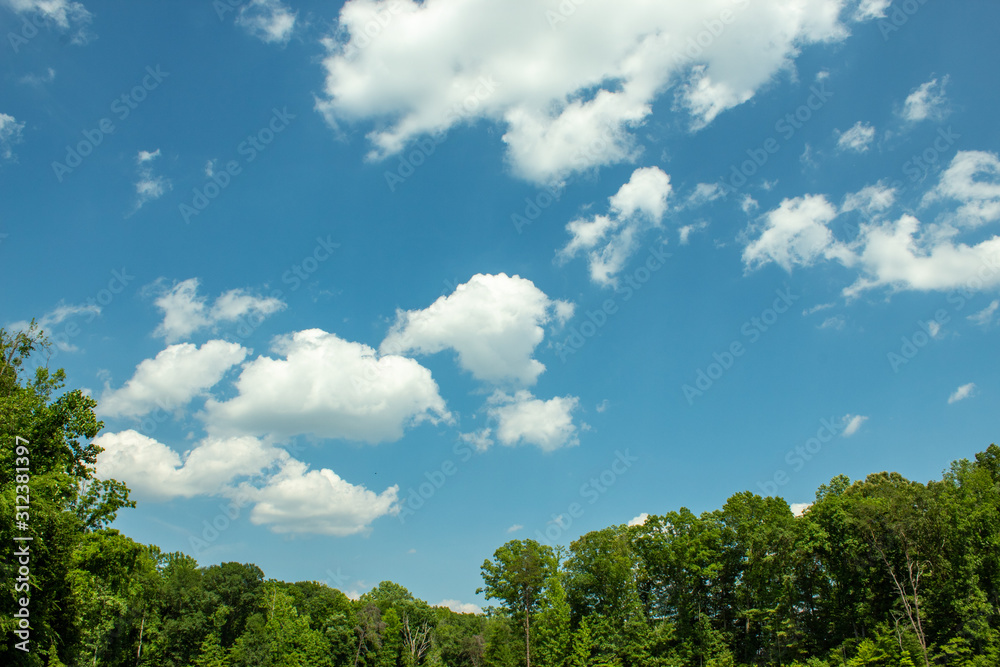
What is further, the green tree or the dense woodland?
the green tree

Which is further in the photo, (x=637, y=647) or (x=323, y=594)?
(x=323, y=594)

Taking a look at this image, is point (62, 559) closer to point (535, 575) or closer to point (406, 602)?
point (535, 575)

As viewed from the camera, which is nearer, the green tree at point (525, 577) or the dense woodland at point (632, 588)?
the dense woodland at point (632, 588)

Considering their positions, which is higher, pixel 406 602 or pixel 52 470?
pixel 52 470

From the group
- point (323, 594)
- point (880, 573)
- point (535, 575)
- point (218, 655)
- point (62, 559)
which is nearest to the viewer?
point (62, 559)

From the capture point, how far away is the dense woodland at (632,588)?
2358 centimetres

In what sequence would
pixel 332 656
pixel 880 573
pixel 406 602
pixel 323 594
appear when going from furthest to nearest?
pixel 323 594 < pixel 406 602 < pixel 332 656 < pixel 880 573

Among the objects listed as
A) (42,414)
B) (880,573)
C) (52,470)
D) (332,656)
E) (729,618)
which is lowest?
(332,656)

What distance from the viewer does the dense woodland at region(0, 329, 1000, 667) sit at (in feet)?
77.4

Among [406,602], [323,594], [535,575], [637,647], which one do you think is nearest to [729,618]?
[637,647]

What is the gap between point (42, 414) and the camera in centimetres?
2355

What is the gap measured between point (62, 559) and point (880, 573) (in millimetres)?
47610

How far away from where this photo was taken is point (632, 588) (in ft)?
164

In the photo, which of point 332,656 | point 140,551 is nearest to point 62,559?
point 140,551
